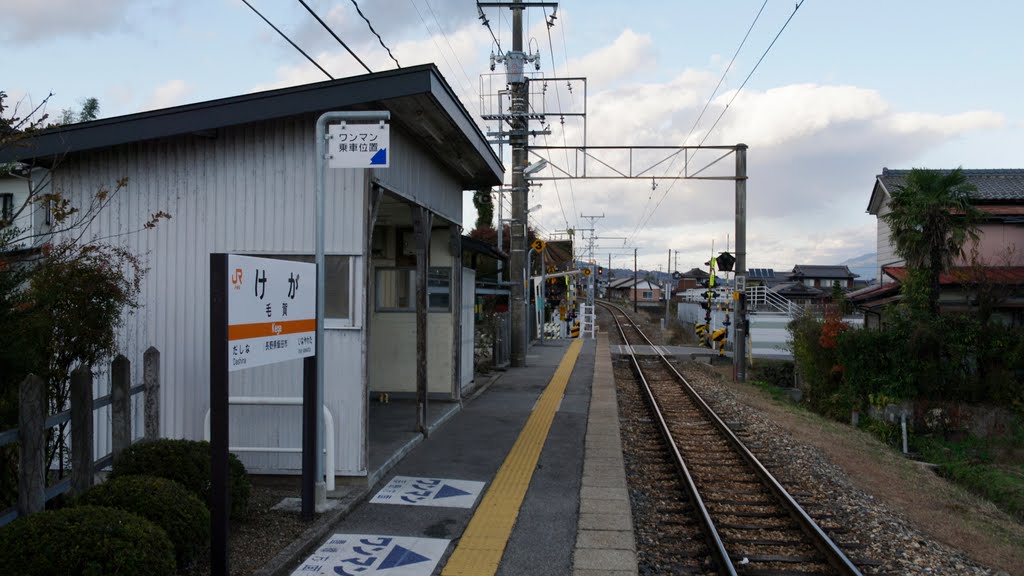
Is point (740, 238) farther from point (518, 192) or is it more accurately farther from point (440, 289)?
point (440, 289)

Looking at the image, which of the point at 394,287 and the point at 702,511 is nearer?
the point at 702,511

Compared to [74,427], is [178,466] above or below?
below

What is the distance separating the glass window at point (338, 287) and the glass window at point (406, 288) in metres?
5.24

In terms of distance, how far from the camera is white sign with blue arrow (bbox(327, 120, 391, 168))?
6.62 metres

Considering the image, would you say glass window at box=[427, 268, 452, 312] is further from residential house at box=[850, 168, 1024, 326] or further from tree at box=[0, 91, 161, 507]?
residential house at box=[850, 168, 1024, 326]

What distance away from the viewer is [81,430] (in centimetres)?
528

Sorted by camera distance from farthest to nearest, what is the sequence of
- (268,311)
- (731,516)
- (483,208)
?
(483,208), (731,516), (268,311)

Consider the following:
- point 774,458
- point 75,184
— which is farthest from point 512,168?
point 75,184

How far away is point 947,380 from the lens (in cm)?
1781

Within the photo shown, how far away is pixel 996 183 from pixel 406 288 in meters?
23.0

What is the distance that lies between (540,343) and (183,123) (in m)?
24.7

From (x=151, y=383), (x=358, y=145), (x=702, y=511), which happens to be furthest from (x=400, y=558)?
(x=358, y=145)

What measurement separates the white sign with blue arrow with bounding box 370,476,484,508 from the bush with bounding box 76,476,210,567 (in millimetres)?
2263

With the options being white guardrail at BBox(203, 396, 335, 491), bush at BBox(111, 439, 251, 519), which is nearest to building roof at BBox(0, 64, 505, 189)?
white guardrail at BBox(203, 396, 335, 491)
